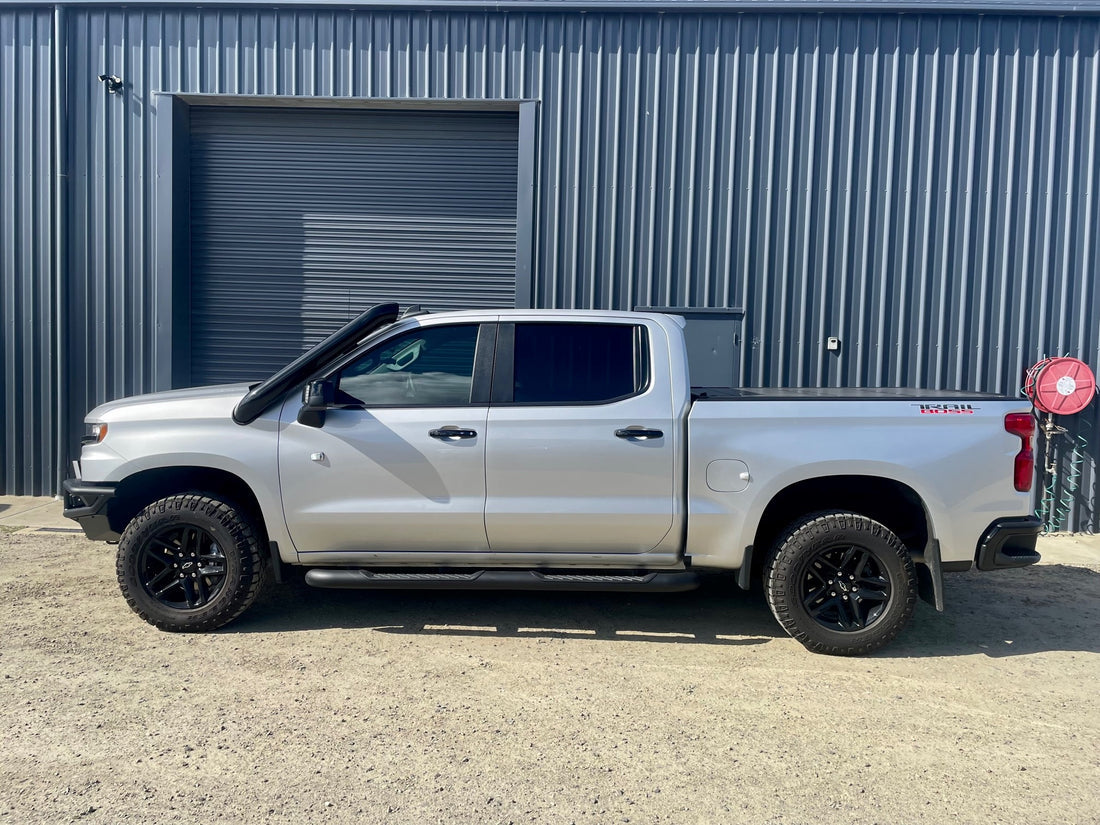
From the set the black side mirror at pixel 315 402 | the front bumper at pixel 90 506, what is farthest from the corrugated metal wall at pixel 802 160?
the front bumper at pixel 90 506

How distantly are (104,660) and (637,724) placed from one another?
2.84 meters

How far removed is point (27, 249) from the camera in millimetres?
8461

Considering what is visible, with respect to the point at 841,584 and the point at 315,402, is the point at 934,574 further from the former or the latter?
the point at 315,402

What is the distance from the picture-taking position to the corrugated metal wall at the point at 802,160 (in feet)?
26.2

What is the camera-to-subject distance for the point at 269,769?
325 centimetres

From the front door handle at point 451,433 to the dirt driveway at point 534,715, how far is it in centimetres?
119

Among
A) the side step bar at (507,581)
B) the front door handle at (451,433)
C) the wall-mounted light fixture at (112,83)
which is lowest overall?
the side step bar at (507,581)

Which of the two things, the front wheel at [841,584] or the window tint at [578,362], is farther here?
the window tint at [578,362]

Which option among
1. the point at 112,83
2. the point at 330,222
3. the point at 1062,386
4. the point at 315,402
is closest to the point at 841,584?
the point at 315,402

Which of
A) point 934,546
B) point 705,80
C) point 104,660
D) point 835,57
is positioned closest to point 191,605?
point 104,660

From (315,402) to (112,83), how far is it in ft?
19.3

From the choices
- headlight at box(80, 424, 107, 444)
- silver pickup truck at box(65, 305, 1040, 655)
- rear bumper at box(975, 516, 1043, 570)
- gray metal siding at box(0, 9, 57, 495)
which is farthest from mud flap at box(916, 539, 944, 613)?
gray metal siding at box(0, 9, 57, 495)

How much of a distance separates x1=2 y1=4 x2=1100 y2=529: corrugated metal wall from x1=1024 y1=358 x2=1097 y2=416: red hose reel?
33cm

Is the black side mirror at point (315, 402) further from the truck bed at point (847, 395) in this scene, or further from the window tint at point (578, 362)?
the truck bed at point (847, 395)
